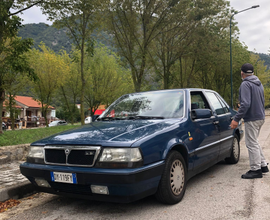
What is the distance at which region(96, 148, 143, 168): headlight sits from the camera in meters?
2.96

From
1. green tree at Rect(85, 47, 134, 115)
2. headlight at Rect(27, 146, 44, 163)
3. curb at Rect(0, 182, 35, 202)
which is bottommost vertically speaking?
curb at Rect(0, 182, 35, 202)

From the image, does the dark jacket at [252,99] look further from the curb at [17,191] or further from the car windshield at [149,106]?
the curb at [17,191]

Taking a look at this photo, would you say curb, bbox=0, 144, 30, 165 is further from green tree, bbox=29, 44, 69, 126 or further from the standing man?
green tree, bbox=29, 44, 69, 126

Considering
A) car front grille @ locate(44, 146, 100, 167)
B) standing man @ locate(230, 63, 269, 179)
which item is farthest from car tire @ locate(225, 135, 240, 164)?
car front grille @ locate(44, 146, 100, 167)

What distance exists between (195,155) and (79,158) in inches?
71.5

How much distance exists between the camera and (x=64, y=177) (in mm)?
3188

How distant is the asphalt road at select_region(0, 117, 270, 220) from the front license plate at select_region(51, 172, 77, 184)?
19.9 inches

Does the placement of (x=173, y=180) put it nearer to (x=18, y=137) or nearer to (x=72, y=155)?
(x=72, y=155)

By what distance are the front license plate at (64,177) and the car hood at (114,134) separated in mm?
370

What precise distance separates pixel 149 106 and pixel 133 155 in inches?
63.6

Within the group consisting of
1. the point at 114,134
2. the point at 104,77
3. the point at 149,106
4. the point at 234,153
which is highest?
the point at 104,77

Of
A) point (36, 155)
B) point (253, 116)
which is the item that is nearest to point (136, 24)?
point (253, 116)

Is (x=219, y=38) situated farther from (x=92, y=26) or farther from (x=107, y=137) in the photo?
(x=107, y=137)

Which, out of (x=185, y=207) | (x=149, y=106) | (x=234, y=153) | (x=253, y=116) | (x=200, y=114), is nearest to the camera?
(x=185, y=207)
